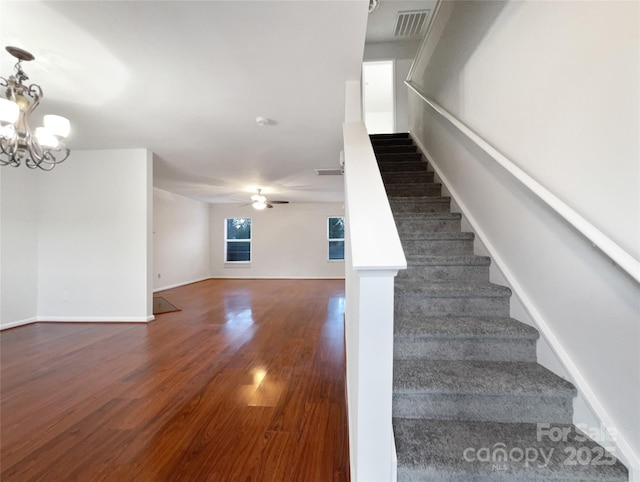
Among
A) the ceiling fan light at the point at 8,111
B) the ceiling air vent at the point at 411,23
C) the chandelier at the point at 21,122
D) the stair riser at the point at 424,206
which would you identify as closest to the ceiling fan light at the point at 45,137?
the chandelier at the point at 21,122

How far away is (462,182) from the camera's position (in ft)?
7.78

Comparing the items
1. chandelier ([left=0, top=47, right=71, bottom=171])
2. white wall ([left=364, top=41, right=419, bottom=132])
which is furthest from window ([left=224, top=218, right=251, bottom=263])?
chandelier ([left=0, top=47, right=71, bottom=171])

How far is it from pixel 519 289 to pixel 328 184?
15.5 feet

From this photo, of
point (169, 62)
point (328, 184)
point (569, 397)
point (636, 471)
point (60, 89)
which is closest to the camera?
point (636, 471)

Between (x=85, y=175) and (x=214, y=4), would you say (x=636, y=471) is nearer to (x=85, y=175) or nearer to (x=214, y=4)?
(x=214, y=4)

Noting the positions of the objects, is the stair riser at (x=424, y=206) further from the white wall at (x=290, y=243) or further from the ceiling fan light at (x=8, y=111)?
the white wall at (x=290, y=243)

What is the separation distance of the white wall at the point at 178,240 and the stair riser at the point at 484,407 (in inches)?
251

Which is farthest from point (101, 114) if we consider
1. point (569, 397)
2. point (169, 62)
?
point (569, 397)

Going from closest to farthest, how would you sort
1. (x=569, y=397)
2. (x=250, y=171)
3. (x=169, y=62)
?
(x=569, y=397) < (x=169, y=62) < (x=250, y=171)

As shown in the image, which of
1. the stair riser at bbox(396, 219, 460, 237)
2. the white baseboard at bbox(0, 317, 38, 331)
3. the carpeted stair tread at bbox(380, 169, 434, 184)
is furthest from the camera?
the white baseboard at bbox(0, 317, 38, 331)

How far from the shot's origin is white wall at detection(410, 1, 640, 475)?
3.30 feet

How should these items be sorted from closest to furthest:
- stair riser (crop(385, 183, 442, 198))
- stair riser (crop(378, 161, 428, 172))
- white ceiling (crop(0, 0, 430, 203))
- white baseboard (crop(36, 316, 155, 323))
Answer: white ceiling (crop(0, 0, 430, 203)) → stair riser (crop(385, 183, 442, 198)) → stair riser (crop(378, 161, 428, 172)) → white baseboard (crop(36, 316, 155, 323))

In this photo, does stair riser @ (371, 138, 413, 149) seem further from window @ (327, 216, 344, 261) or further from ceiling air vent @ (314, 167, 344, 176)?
window @ (327, 216, 344, 261)

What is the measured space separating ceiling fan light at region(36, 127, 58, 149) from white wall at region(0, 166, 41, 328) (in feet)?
6.52
